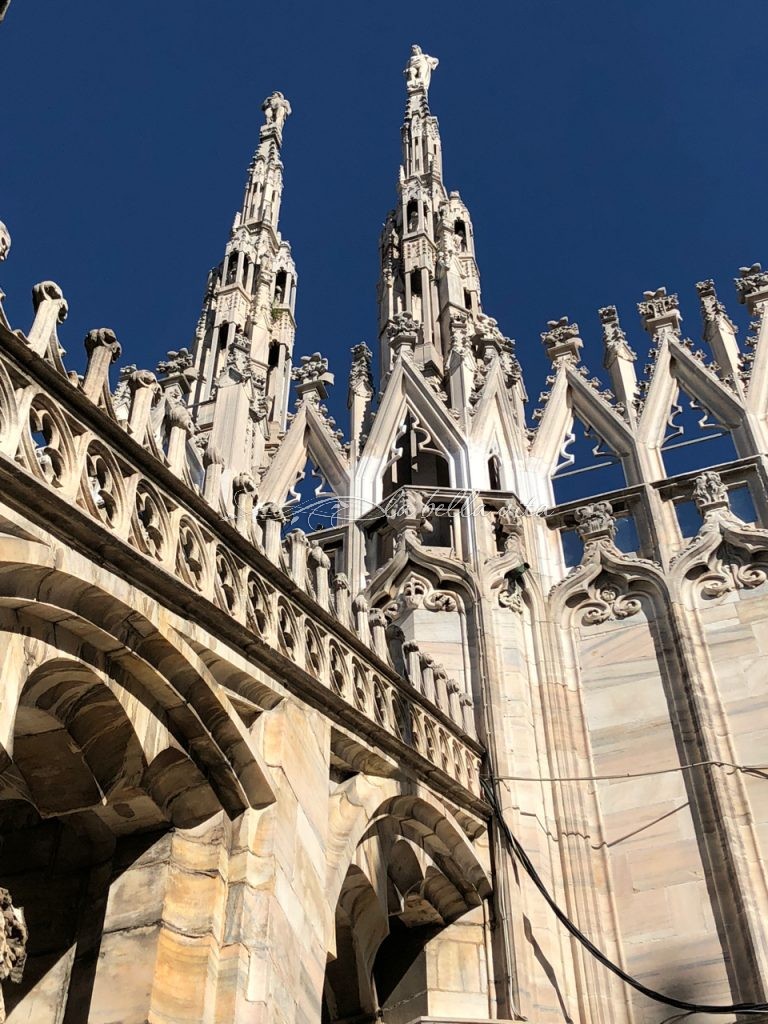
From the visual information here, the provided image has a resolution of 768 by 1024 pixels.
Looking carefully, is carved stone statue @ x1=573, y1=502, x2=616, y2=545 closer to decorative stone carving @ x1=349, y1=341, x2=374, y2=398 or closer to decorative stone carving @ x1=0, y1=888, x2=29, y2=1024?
decorative stone carving @ x1=349, y1=341, x2=374, y2=398

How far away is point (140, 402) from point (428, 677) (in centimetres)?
392

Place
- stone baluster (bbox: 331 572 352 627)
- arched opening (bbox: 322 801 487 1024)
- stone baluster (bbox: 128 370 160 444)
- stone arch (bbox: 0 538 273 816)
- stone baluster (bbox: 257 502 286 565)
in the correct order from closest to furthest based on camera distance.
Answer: stone arch (bbox: 0 538 273 816) → stone baluster (bbox: 128 370 160 444) → stone baluster (bbox: 257 502 286 565) → arched opening (bbox: 322 801 487 1024) → stone baluster (bbox: 331 572 352 627)

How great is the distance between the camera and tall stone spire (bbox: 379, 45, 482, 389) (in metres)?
17.4

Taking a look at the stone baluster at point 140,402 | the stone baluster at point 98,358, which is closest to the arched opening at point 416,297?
the stone baluster at point 140,402

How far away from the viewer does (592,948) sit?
9.20 meters

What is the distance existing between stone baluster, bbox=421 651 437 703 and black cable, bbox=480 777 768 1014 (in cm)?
79

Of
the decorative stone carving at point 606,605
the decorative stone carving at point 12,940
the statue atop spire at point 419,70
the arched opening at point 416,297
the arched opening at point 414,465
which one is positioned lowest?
the decorative stone carving at point 12,940

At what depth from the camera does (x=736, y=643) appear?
36.4ft

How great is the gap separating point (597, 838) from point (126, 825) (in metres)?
4.41

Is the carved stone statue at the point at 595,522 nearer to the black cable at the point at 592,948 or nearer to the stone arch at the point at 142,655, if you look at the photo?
the black cable at the point at 592,948

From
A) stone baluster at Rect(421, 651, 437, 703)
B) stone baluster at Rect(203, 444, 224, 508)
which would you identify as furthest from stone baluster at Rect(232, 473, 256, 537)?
stone baluster at Rect(421, 651, 437, 703)

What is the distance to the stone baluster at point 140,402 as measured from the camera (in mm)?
7230

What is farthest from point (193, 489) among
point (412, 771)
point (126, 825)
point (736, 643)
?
point (736, 643)

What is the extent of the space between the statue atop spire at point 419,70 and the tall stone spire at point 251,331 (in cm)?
306
